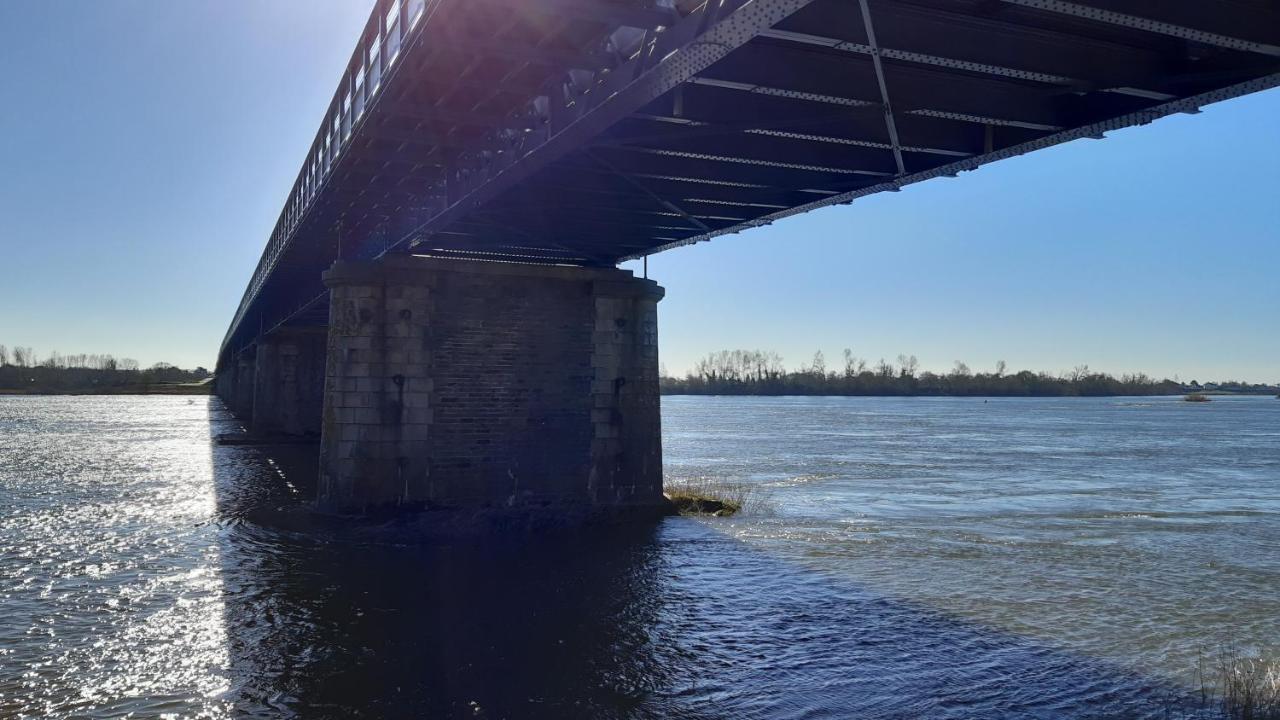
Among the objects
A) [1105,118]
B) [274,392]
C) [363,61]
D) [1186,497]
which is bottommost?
[1186,497]

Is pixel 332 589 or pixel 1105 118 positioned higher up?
pixel 1105 118

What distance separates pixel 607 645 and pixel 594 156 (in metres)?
6.81

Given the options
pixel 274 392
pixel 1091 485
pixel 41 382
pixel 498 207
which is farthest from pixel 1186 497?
pixel 41 382

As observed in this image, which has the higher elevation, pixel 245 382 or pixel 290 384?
pixel 245 382

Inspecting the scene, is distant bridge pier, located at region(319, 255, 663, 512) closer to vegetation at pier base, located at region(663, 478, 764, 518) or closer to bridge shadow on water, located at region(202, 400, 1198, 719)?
vegetation at pier base, located at region(663, 478, 764, 518)

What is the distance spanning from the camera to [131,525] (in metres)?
19.0

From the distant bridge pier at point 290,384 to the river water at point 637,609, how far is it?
18.8 meters

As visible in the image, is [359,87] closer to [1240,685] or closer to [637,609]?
[637,609]

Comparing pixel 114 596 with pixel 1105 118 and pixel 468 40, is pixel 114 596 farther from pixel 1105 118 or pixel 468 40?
pixel 1105 118

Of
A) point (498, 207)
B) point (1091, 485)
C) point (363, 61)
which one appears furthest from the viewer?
point (1091, 485)

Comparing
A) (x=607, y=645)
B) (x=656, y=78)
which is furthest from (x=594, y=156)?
(x=607, y=645)

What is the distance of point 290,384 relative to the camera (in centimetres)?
4584

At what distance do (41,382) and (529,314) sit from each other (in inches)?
7527

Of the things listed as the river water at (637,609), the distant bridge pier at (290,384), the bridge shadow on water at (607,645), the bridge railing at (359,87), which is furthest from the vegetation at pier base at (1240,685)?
the distant bridge pier at (290,384)
